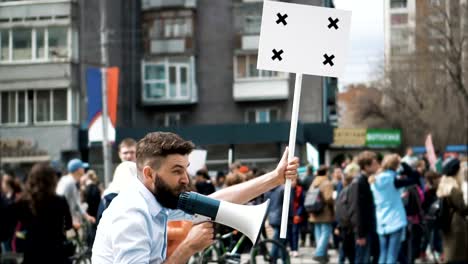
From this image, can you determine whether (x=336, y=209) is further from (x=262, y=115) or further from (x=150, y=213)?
(x=262, y=115)

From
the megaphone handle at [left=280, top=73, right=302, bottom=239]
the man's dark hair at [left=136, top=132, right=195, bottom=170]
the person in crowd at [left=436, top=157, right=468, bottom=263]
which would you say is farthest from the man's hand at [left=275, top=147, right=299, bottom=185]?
the person in crowd at [left=436, top=157, right=468, bottom=263]

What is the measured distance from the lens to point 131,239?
370cm

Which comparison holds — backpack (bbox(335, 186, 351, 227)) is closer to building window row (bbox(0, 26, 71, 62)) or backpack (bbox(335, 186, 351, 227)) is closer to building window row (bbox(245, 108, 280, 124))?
building window row (bbox(245, 108, 280, 124))

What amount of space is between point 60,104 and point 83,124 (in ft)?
4.61

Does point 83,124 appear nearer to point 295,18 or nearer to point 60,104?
point 60,104

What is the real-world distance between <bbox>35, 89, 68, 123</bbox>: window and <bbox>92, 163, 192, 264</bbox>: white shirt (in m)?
39.3

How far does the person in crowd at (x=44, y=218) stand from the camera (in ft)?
29.7

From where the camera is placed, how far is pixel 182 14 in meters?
44.5

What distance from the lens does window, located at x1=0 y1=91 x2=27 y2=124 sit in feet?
139

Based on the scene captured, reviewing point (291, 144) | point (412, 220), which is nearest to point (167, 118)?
point (412, 220)

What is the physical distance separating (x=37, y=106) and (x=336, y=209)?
3072 centimetres

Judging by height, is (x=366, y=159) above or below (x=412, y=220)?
above

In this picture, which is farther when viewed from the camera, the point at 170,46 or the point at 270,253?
the point at 170,46

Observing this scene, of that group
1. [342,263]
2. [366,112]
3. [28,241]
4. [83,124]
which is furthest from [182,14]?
[28,241]
